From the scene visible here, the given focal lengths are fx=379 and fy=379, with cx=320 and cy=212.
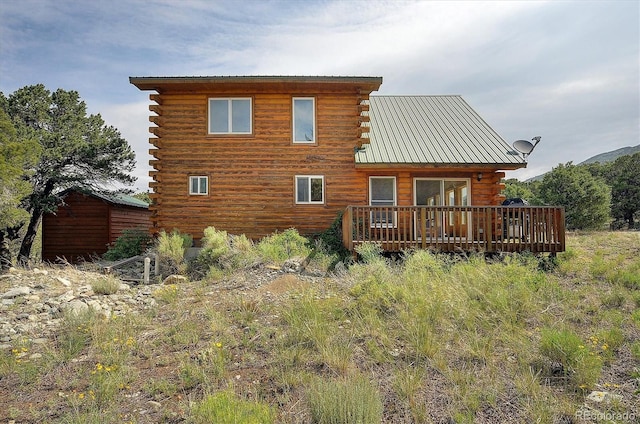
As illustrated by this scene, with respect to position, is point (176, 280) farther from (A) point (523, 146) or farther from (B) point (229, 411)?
(A) point (523, 146)

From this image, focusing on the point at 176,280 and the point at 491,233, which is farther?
the point at 491,233

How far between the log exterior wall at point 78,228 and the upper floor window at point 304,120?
11.1 metres

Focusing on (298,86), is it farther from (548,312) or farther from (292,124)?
(548,312)

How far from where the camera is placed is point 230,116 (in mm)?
13734

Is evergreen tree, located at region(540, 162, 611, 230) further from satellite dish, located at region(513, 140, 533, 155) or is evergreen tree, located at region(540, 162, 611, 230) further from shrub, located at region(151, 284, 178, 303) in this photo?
shrub, located at region(151, 284, 178, 303)

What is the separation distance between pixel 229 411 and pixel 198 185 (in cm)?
1117

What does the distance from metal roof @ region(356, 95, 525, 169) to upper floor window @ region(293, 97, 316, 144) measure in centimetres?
194

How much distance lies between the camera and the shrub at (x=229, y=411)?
11.1ft

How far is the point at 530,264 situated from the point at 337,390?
659cm

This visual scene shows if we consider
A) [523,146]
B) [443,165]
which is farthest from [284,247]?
[523,146]

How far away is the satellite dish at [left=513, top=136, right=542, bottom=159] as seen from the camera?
12.8 metres

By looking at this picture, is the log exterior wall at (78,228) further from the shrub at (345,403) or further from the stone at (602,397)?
the stone at (602,397)

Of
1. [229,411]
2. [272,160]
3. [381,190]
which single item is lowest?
[229,411]

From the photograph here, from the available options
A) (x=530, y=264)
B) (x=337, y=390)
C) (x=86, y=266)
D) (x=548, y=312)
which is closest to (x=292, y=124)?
(x=86, y=266)
